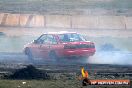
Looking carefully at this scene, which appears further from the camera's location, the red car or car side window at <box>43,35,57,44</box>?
car side window at <box>43,35,57,44</box>

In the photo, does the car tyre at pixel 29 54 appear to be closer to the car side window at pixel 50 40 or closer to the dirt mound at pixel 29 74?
the car side window at pixel 50 40

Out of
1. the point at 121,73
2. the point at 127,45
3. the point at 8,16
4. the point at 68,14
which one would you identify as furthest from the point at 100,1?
the point at 121,73

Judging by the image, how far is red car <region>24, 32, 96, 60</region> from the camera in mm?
20062

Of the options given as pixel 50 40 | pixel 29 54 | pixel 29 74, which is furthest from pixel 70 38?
pixel 29 74

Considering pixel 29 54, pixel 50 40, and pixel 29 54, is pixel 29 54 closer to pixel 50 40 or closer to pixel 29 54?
pixel 29 54

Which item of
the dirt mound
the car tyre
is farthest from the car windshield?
the dirt mound

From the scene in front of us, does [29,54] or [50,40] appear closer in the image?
[50,40]

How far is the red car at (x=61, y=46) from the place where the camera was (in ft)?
65.8

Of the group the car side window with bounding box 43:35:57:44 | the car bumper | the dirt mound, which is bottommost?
the dirt mound

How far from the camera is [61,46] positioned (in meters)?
20.0

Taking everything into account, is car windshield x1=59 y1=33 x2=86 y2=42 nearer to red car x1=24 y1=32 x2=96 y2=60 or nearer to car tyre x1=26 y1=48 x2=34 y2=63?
red car x1=24 y1=32 x2=96 y2=60

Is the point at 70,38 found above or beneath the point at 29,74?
above

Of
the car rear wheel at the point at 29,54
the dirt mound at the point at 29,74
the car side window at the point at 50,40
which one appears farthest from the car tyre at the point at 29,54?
the dirt mound at the point at 29,74

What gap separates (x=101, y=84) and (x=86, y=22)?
33.8 meters
